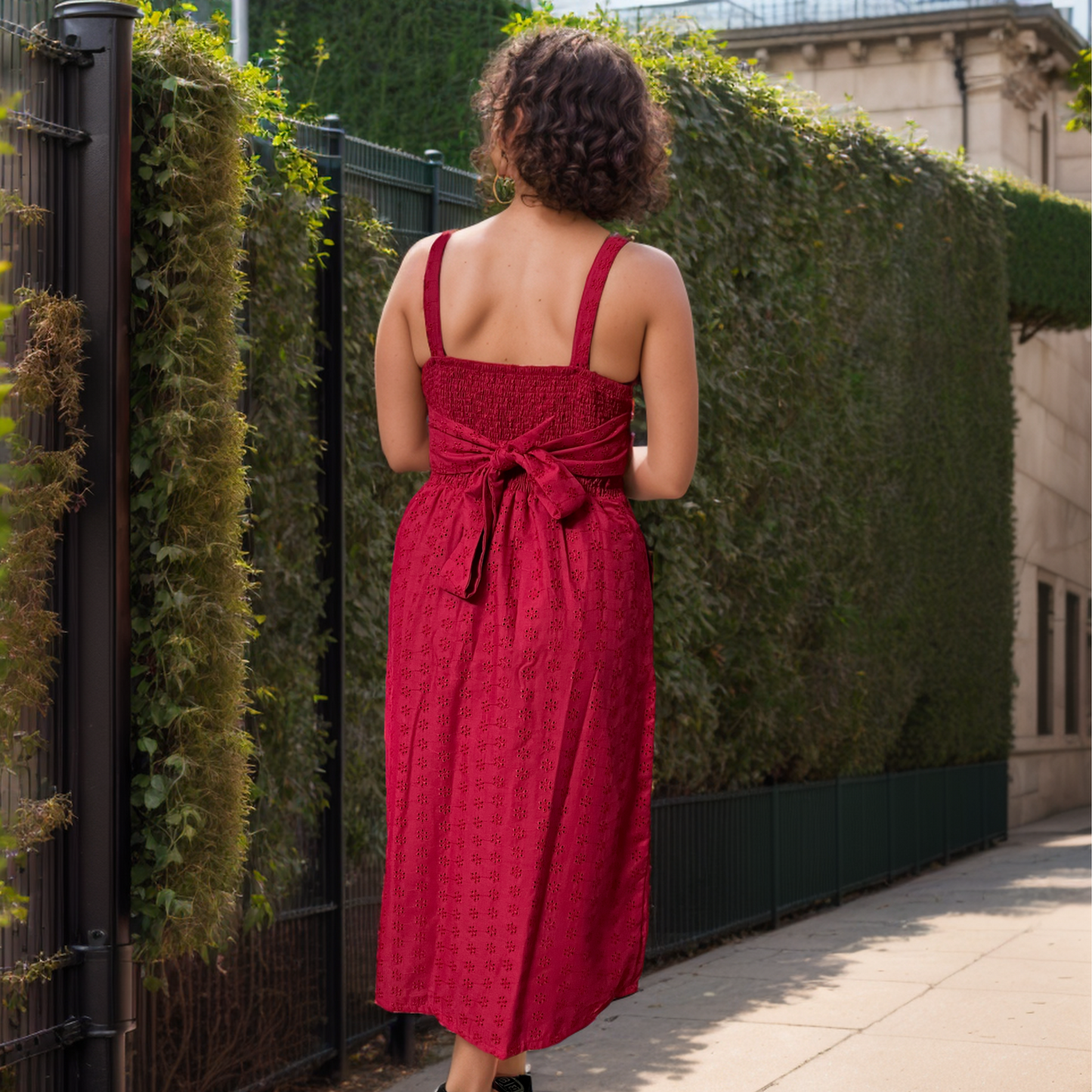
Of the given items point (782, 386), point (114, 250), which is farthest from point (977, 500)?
point (114, 250)

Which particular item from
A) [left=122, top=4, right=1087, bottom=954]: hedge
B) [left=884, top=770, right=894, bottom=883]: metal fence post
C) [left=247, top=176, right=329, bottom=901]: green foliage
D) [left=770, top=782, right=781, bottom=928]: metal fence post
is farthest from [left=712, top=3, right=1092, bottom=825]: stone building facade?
[left=247, top=176, right=329, bottom=901]: green foliage

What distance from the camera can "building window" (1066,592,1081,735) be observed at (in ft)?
63.8

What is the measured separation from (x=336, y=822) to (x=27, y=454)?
179cm

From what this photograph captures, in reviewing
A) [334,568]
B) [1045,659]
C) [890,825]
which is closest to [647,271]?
[334,568]

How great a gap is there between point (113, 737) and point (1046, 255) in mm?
12275

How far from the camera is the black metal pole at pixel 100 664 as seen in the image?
11.8 ft

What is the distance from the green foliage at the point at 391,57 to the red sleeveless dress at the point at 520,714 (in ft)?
24.3

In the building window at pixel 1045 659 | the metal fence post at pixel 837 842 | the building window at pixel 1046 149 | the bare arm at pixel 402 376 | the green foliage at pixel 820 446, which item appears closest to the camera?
the bare arm at pixel 402 376

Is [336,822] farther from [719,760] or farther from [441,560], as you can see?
[719,760]

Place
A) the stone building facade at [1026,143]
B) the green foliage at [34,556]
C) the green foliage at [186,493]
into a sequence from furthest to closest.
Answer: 1. the stone building facade at [1026,143]
2. the green foliage at [186,493]
3. the green foliage at [34,556]

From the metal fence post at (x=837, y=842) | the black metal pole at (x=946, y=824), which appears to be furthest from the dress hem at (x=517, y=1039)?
the black metal pole at (x=946, y=824)

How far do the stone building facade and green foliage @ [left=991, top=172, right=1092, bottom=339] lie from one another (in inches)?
69.4

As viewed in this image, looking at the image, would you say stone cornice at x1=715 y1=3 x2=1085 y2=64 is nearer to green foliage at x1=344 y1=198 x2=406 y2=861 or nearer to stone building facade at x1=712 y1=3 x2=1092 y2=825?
stone building facade at x1=712 y1=3 x2=1092 y2=825

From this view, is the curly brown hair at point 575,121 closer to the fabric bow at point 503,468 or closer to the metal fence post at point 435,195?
the fabric bow at point 503,468
